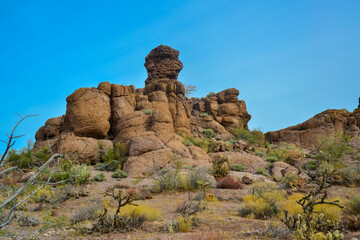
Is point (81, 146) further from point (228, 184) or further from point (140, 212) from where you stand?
point (140, 212)

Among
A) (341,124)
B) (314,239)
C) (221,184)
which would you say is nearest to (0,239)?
(314,239)

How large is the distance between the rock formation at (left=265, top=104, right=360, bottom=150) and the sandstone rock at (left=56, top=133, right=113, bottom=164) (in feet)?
68.8

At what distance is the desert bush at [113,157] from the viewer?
1619 centimetres

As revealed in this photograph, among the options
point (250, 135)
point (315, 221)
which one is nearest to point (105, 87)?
point (250, 135)

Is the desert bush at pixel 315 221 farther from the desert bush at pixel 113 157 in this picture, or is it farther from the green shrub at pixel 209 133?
the green shrub at pixel 209 133

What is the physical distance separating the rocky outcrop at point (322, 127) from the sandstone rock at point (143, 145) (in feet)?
61.7

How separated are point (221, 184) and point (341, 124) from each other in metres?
22.9

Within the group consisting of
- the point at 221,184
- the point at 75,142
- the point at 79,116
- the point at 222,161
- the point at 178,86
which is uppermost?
the point at 178,86

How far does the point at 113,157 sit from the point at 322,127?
23.1 m

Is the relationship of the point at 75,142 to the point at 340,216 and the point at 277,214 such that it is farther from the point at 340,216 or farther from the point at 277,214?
the point at 340,216

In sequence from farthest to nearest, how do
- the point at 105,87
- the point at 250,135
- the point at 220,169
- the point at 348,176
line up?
1. the point at 250,135
2. the point at 105,87
3. the point at 220,169
4. the point at 348,176

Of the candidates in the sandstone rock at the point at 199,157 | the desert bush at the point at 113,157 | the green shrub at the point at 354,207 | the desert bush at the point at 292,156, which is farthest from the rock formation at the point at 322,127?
the green shrub at the point at 354,207

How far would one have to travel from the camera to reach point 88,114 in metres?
Answer: 19.3

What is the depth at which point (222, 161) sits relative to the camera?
15.3 m
